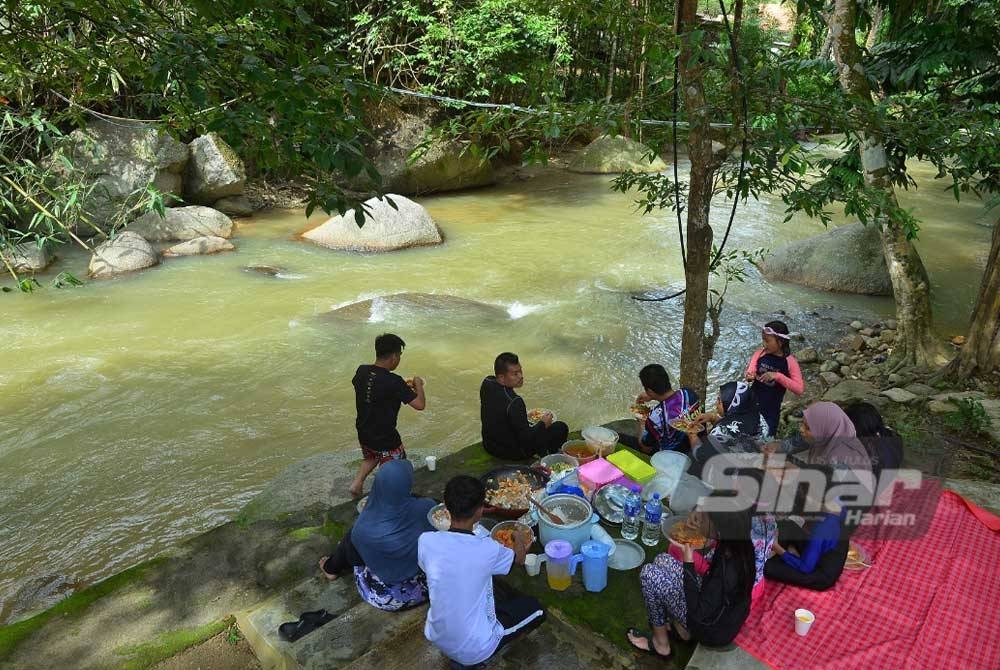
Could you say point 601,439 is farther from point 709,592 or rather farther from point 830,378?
point 830,378

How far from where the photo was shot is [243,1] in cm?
324

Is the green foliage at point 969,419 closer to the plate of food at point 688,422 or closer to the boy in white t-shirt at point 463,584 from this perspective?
the plate of food at point 688,422

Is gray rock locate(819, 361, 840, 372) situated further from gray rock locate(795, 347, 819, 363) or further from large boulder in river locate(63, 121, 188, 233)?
large boulder in river locate(63, 121, 188, 233)

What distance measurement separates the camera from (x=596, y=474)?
454 cm

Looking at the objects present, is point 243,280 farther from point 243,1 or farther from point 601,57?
point 601,57

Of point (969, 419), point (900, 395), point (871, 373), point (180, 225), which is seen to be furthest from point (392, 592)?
point (180, 225)

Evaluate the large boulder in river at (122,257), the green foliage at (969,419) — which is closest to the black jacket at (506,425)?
the green foliage at (969,419)

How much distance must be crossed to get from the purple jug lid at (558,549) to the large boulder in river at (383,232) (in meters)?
11.0

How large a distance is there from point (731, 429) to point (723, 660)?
210cm

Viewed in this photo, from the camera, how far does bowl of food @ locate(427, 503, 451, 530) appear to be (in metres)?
4.19

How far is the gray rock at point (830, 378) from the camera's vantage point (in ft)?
27.7

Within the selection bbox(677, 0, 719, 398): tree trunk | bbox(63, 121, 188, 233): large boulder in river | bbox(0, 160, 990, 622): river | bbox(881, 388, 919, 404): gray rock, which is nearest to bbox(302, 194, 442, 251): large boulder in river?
bbox(0, 160, 990, 622): river

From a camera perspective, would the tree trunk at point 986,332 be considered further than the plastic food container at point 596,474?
Yes

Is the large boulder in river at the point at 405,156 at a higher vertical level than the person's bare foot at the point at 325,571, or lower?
higher
